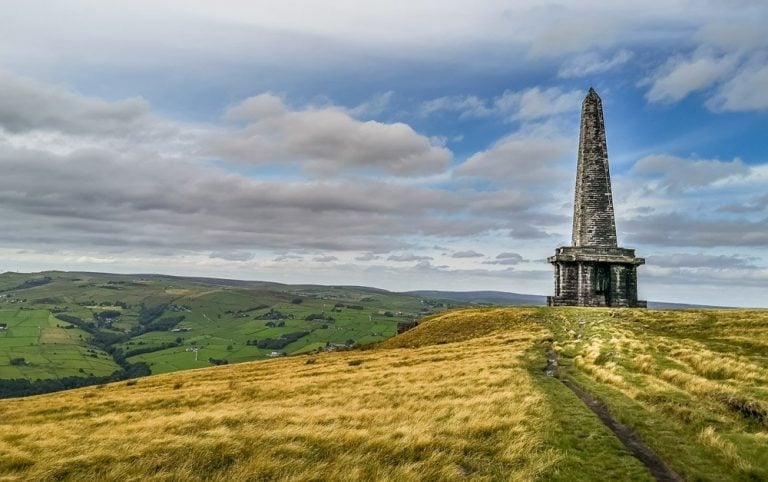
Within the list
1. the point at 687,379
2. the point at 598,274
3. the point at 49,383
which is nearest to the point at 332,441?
the point at 687,379

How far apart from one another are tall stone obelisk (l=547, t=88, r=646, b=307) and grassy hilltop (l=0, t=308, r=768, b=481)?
20221 millimetres

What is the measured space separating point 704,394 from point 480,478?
11.8 m

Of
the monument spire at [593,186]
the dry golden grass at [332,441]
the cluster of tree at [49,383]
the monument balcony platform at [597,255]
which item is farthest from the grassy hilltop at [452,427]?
the cluster of tree at [49,383]

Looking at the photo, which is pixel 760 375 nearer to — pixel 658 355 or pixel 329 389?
pixel 658 355

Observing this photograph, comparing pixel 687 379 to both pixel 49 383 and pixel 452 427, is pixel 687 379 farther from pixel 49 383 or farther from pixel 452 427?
pixel 49 383

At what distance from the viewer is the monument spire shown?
165 ft

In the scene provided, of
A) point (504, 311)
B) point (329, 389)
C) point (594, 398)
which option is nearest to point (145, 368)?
point (504, 311)

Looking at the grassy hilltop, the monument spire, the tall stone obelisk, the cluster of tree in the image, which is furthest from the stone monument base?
the cluster of tree

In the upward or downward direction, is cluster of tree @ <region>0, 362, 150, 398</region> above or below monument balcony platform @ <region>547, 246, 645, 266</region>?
below

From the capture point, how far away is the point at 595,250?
49562 mm

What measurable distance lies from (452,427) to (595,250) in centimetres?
4015

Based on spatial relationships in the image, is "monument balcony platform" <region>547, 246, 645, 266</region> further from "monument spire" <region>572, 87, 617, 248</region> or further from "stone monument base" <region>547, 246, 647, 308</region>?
"monument spire" <region>572, 87, 617, 248</region>

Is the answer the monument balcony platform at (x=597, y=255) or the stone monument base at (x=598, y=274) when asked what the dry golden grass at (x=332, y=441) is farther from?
the stone monument base at (x=598, y=274)

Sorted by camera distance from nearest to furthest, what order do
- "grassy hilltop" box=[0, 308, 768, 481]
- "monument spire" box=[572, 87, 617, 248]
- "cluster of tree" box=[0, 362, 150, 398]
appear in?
1. "grassy hilltop" box=[0, 308, 768, 481]
2. "monument spire" box=[572, 87, 617, 248]
3. "cluster of tree" box=[0, 362, 150, 398]
